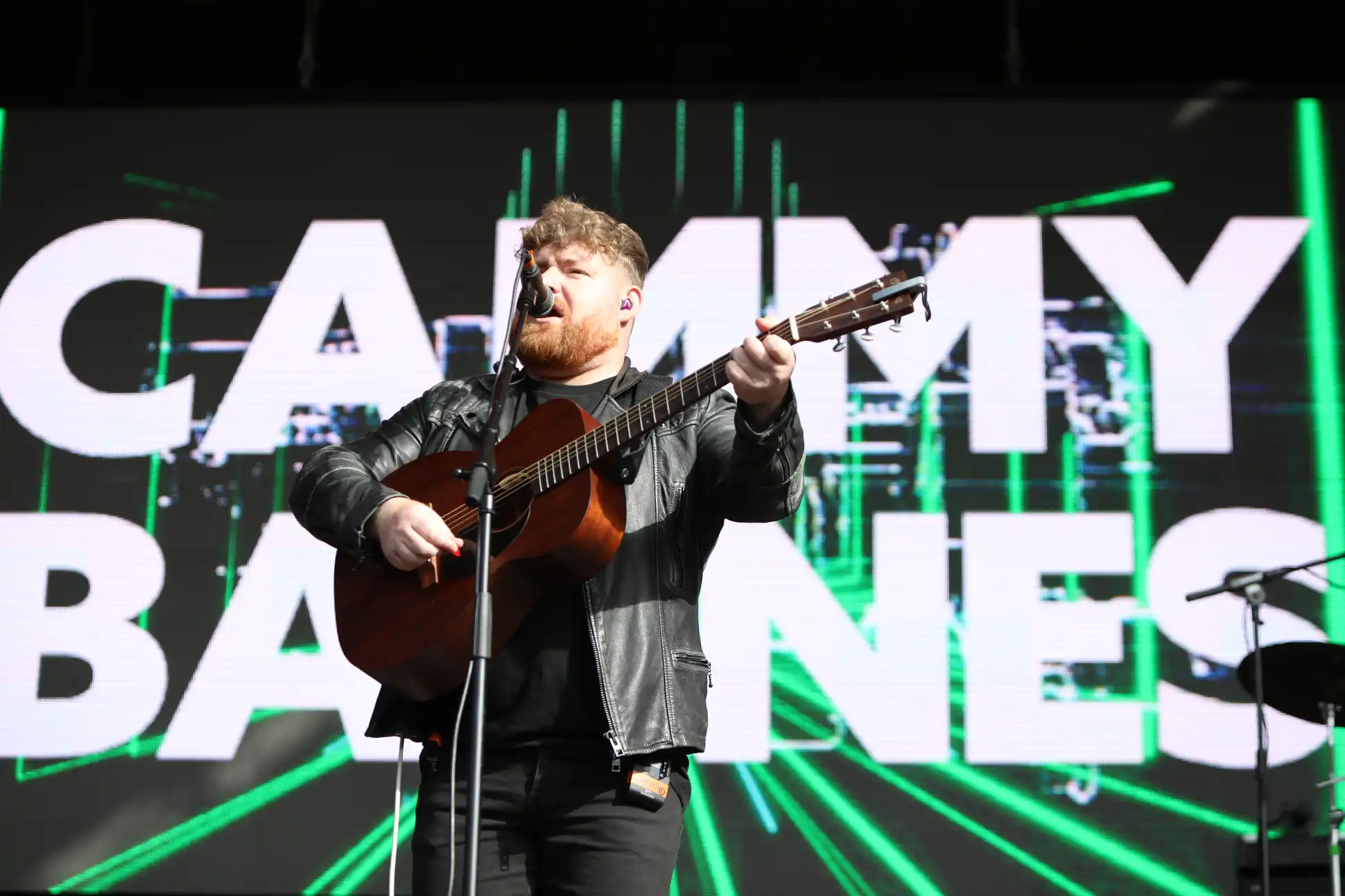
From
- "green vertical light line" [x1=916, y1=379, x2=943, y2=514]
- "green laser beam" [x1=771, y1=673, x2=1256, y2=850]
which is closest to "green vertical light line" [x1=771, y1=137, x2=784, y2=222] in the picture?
"green vertical light line" [x1=916, y1=379, x2=943, y2=514]

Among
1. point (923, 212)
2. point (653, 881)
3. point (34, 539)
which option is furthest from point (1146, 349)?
point (34, 539)

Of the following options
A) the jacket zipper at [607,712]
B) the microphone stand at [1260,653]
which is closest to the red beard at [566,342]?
the jacket zipper at [607,712]

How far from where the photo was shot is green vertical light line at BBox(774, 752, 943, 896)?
398cm

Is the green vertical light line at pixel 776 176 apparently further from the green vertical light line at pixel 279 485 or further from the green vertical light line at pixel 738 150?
the green vertical light line at pixel 279 485

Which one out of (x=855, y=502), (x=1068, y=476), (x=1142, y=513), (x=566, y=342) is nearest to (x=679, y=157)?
(x=855, y=502)

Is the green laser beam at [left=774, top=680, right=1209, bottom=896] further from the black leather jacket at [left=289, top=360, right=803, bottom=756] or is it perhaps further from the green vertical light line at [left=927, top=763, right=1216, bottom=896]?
the black leather jacket at [left=289, top=360, right=803, bottom=756]

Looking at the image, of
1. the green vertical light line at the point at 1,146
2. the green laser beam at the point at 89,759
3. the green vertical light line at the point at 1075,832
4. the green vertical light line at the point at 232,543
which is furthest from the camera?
the green vertical light line at the point at 1,146

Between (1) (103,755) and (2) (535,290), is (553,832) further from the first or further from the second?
(1) (103,755)

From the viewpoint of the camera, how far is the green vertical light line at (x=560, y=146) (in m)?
4.59

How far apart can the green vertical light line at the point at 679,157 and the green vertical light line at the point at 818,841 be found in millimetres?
1903

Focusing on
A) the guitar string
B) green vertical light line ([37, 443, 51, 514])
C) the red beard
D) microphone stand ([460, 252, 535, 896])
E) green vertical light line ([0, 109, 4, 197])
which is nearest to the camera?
microphone stand ([460, 252, 535, 896])

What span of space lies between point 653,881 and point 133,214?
362 centimetres

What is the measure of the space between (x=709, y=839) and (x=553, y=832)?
2.20 meters

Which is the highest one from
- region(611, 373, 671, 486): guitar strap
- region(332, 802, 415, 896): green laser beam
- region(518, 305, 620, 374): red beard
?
region(518, 305, 620, 374): red beard
